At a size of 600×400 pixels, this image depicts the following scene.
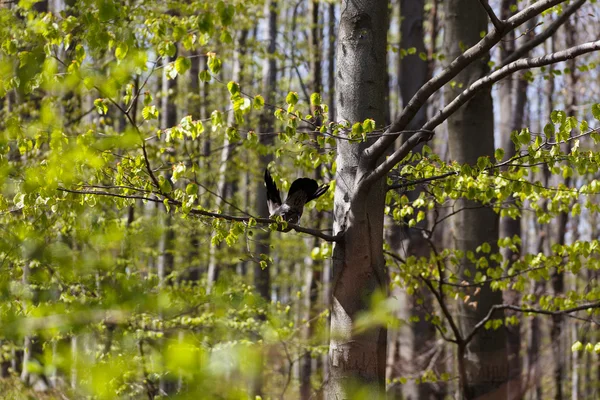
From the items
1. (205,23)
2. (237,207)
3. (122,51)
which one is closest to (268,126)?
(237,207)

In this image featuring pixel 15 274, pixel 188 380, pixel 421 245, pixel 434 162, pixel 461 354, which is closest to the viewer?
pixel 188 380

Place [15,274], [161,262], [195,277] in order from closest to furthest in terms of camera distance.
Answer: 1. [15,274]
2. [161,262]
3. [195,277]

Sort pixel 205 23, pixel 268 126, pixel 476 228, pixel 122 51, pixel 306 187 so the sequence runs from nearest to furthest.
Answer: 1. pixel 205 23
2. pixel 122 51
3. pixel 306 187
4. pixel 476 228
5. pixel 268 126

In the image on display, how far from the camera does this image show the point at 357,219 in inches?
158

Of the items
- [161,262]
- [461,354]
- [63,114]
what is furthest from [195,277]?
[461,354]

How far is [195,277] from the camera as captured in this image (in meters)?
13.9

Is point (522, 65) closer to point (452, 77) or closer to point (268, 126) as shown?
point (452, 77)

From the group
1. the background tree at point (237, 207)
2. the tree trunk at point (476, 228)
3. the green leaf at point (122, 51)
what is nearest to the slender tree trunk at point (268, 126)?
the background tree at point (237, 207)

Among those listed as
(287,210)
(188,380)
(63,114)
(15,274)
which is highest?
(63,114)

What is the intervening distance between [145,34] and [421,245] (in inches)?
170

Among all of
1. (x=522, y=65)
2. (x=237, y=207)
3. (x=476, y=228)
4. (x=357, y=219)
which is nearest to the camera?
(x=522, y=65)

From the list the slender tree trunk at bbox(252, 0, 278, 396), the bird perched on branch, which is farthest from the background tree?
the slender tree trunk at bbox(252, 0, 278, 396)

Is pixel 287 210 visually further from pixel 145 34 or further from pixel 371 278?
pixel 145 34

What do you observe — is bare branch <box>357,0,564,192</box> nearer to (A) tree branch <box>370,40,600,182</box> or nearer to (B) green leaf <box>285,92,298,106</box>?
(A) tree branch <box>370,40,600,182</box>
